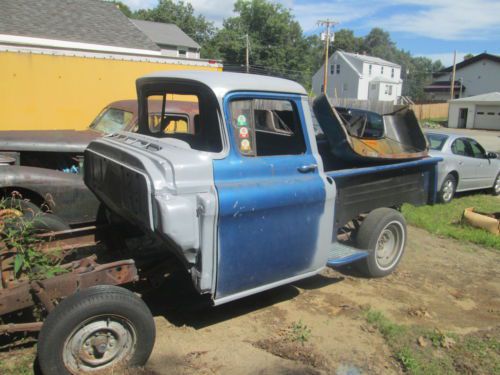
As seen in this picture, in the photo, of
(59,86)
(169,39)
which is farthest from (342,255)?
(169,39)

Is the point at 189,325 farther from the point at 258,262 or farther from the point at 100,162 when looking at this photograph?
the point at 100,162

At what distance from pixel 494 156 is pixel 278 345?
9.27 metres

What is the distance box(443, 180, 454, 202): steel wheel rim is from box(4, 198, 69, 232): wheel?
803cm

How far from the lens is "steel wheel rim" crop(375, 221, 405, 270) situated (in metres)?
5.25

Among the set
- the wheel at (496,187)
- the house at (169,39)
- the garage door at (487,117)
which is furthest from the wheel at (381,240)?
the house at (169,39)

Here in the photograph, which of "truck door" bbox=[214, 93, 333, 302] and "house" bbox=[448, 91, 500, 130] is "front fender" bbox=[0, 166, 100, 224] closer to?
"truck door" bbox=[214, 93, 333, 302]

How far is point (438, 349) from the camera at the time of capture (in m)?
3.77

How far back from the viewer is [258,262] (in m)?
3.52

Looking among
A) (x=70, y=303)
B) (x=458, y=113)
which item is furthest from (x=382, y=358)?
(x=458, y=113)

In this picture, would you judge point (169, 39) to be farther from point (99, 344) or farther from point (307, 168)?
point (99, 344)

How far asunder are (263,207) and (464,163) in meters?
8.13

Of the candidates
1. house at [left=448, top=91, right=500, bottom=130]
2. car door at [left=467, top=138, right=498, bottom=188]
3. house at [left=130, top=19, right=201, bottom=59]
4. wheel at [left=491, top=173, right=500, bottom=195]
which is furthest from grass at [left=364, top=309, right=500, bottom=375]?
house at [left=130, top=19, right=201, bottom=59]

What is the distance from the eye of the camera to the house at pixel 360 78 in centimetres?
5669

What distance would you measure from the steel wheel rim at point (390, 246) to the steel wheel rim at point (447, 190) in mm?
4936
